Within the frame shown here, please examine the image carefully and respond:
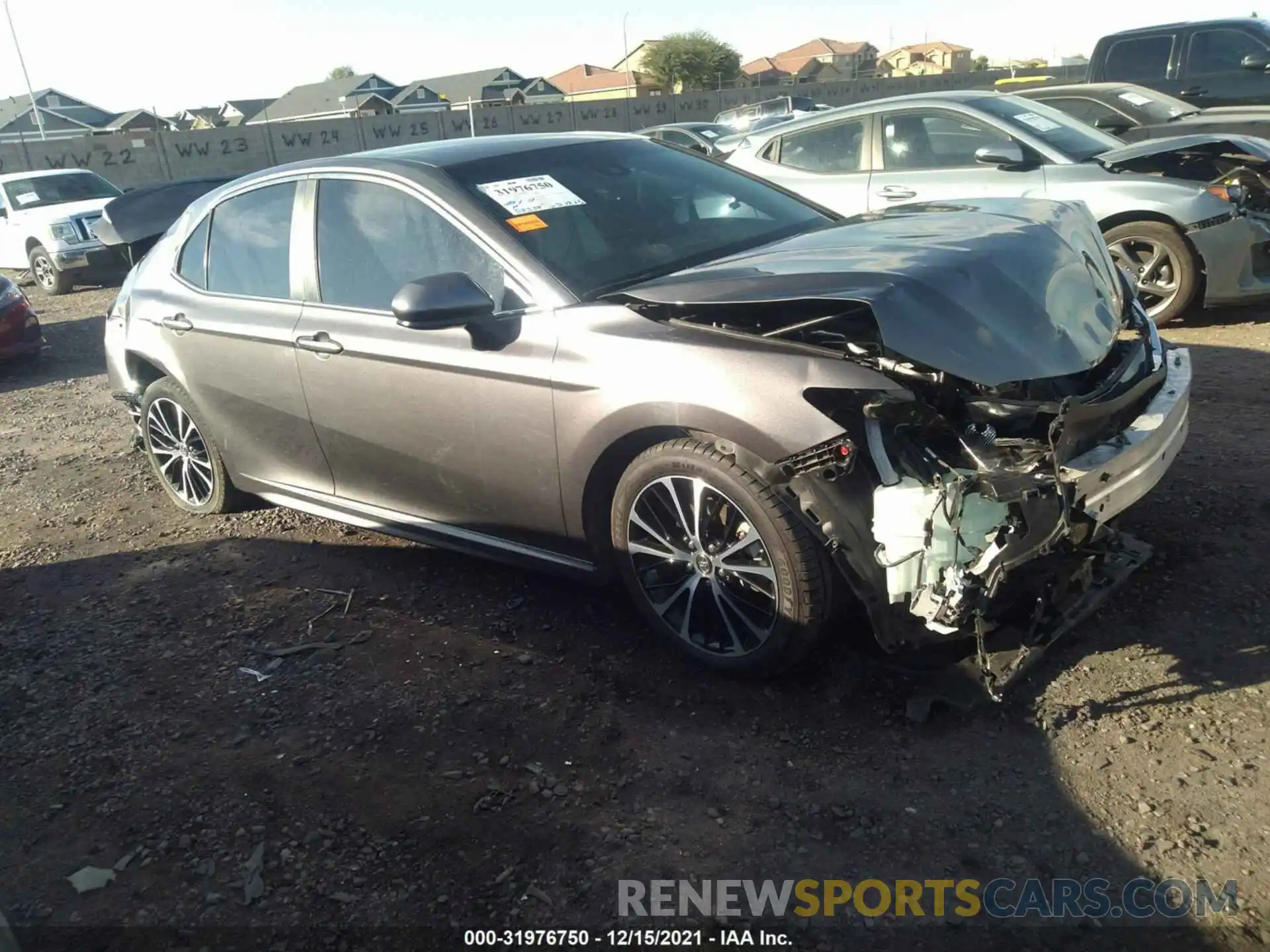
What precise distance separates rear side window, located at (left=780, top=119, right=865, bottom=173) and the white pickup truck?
32.3 feet

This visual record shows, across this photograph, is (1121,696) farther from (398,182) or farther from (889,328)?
(398,182)

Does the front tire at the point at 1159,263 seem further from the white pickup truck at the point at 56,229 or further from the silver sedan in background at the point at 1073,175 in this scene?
the white pickup truck at the point at 56,229

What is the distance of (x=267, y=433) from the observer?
4566mm

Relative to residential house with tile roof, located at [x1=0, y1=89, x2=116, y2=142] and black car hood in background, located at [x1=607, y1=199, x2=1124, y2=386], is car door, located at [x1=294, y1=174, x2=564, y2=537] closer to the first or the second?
black car hood in background, located at [x1=607, y1=199, x2=1124, y2=386]

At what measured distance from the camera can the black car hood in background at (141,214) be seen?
739 cm

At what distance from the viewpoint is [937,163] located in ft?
25.0

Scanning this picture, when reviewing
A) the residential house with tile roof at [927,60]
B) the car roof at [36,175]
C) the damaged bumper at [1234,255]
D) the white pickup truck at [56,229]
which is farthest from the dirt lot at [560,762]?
the residential house with tile roof at [927,60]

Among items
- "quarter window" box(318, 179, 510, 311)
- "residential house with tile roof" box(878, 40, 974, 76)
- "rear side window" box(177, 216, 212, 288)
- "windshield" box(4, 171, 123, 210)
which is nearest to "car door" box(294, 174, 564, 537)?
"quarter window" box(318, 179, 510, 311)

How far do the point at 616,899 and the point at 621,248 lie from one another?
230 cm

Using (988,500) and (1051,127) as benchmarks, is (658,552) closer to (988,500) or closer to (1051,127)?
(988,500)

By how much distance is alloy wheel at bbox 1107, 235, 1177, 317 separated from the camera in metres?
6.87

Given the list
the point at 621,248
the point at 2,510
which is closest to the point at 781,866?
the point at 621,248

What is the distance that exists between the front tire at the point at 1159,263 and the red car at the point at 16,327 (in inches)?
379

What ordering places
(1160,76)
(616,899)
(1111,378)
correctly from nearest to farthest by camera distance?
(616,899) < (1111,378) < (1160,76)
